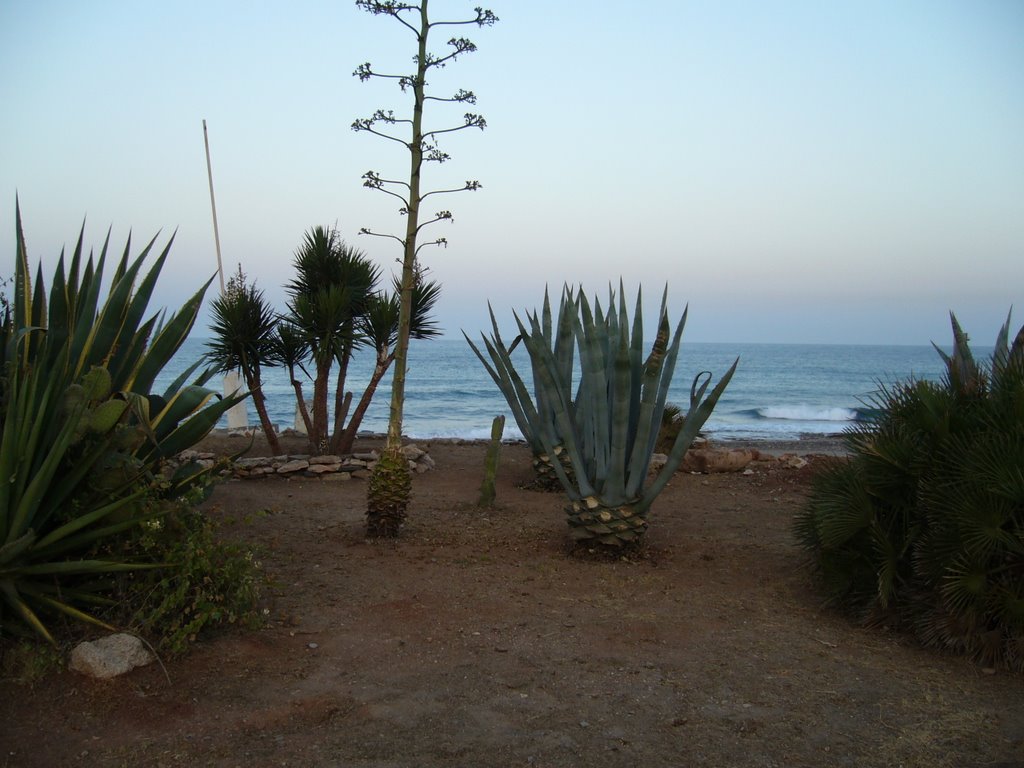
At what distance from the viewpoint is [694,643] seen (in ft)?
16.3

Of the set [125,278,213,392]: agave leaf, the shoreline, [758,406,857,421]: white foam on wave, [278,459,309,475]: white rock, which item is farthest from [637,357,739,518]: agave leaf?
[758,406,857,421]: white foam on wave

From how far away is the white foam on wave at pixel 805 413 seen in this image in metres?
36.6

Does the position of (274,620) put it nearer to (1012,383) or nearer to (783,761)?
(783,761)

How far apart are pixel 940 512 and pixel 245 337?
8.45 metres

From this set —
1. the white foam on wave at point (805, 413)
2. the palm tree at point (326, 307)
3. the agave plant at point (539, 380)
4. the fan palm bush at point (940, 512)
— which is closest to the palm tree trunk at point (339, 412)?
the palm tree at point (326, 307)

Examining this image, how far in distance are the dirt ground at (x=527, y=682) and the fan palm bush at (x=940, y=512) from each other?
0.21 metres

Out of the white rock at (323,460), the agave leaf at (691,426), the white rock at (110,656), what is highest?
the agave leaf at (691,426)

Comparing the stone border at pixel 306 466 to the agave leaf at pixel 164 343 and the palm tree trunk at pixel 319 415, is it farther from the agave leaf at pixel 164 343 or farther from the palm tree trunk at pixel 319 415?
the agave leaf at pixel 164 343

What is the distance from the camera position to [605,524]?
6.66 m

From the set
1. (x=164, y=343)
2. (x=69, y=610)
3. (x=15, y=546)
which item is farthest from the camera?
(x=164, y=343)

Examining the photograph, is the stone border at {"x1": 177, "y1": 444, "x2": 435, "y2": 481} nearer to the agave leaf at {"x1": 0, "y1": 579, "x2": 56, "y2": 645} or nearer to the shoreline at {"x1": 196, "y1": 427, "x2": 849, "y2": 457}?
the shoreline at {"x1": 196, "y1": 427, "x2": 849, "y2": 457}

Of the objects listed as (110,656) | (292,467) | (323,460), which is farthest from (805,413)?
(110,656)

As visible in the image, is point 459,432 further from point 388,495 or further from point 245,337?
point 388,495

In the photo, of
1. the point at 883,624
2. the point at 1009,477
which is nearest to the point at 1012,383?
the point at 1009,477
